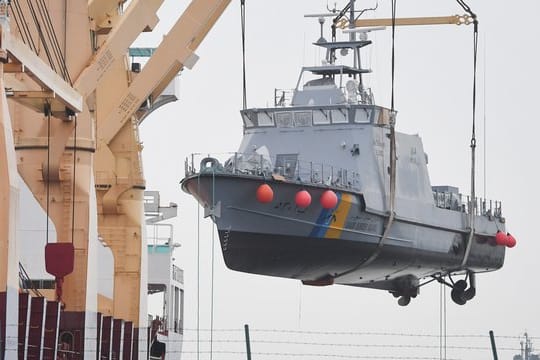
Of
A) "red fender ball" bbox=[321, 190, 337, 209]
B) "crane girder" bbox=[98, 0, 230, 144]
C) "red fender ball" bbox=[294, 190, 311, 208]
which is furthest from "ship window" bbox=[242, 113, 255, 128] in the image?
"crane girder" bbox=[98, 0, 230, 144]

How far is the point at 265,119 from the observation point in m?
54.4

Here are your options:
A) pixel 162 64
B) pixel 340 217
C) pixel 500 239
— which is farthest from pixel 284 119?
pixel 162 64

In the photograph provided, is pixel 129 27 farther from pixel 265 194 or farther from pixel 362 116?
pixel 362 116

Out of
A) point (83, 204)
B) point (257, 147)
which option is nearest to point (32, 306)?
point (83, 204)

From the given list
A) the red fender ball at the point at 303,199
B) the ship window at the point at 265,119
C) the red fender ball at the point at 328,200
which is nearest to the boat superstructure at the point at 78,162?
the red fender ball at the point at 303,199

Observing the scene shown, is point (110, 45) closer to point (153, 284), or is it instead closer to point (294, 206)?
point (294, 206)

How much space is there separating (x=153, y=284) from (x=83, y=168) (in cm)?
2150

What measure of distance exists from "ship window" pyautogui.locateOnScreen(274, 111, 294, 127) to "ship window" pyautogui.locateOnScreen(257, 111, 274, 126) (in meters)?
0.18

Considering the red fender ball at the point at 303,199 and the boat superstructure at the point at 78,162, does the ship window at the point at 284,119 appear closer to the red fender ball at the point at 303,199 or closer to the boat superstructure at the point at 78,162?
the red fender ball at the point at 303,199

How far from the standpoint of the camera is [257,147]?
177 ft

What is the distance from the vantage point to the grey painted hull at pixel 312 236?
48938mm

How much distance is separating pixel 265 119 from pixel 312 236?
5268 mm

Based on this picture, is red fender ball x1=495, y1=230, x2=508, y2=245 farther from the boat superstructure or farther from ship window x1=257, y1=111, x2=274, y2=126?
the boat superstructure

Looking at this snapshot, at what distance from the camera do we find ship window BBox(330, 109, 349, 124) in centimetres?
5391
